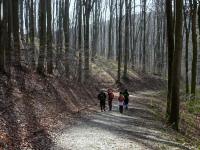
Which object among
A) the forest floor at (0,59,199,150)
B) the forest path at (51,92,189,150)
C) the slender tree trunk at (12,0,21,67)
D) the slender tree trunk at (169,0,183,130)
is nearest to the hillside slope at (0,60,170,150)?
the forest floor at (0,59,199,150)

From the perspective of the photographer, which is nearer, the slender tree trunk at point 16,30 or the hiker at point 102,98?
the slender tree trunk at point 16,30

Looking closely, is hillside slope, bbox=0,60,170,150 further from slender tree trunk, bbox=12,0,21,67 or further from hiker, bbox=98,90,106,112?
slender tree trunk, bbox=12,0,21,67

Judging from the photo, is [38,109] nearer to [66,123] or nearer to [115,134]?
[66,123]

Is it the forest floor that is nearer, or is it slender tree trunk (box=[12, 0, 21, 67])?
the forest floor

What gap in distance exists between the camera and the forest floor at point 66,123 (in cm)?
1403

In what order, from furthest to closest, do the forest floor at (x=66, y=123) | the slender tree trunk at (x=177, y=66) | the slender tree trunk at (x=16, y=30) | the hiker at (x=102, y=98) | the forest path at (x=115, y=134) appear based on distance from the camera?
1. the hiker at (x=102, y=98)
2. the slender tree trunk at (x=16, y=30)
3. the slender tree trunk at (x=177, y=66)
4. the forest path at (x=115, y=134)
5. the forest floor at (x=66, y=123)

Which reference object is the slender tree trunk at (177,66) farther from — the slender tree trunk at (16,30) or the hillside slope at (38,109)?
the slender tree trunk at (16,30)

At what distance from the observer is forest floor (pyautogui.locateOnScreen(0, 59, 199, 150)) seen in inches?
552

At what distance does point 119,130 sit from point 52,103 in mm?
5118

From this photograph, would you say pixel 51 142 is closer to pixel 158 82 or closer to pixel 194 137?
pixel 194 137

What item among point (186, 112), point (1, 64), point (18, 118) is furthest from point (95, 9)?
point (18, 118)

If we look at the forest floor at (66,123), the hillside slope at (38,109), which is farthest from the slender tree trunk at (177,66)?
the hillside slope at (38,109)

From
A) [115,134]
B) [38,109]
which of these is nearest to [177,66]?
[115,134]

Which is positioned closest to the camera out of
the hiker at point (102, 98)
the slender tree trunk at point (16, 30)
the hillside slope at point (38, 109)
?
the hillside slope at point (38, 109)
